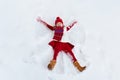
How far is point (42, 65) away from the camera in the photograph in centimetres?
261

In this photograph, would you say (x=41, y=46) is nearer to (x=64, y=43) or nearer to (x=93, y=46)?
(x=64, y=43)

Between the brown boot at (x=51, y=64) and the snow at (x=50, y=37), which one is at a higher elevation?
the snow at (x=50, y=37)

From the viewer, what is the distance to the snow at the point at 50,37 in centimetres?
258

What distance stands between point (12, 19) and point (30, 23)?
0.13 m

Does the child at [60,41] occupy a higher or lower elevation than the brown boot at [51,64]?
higher

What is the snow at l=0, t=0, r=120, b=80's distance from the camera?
2582mm

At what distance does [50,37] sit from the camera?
2.73 metres

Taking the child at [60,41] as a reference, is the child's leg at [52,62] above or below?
below

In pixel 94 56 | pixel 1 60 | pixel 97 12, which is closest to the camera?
pixel 1 60

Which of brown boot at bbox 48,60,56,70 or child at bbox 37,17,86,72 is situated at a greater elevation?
child at bbox 37,17,86,72

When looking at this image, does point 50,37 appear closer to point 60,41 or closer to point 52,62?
point 60,41

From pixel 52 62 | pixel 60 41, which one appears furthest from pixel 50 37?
pixel 52 62

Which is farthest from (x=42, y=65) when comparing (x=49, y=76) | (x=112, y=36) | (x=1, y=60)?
(x=112, y=36)

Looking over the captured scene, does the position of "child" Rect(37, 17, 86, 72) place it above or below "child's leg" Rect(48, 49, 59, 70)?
above
